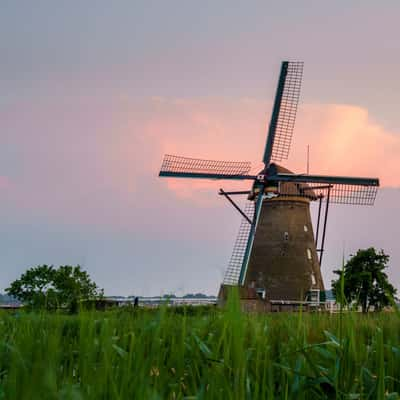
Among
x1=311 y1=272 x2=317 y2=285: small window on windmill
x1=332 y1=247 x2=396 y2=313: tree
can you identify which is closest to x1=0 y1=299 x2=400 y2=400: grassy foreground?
x1=311 y1=272 x2=317 y2=285: small window on windmill

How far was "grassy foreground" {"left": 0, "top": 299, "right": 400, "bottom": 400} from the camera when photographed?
1908 millimetres

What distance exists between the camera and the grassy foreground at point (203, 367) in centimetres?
191

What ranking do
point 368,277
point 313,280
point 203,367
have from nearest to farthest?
point 203,367, point 313,280, point 368,277

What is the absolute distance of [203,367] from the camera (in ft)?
9.47

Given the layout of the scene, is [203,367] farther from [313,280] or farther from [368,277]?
[368,277]

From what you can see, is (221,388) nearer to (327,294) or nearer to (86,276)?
(327,294)

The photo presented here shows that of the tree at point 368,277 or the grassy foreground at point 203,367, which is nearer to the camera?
the grassy foreground at point 203,367

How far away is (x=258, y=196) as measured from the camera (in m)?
37.2

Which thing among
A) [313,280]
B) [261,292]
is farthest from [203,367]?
[313,280]

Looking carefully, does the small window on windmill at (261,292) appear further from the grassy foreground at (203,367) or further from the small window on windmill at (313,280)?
the grassy foreground at (203,367)

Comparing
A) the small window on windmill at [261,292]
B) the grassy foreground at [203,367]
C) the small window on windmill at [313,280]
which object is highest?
the small window on windmill at [313,280]

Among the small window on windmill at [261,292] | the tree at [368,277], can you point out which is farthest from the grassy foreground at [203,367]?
the tree at [368,277]

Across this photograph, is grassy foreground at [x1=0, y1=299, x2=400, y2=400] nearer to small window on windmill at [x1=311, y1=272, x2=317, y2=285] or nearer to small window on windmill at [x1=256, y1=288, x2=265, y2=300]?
small window on windmill at [x1=256, y1=288, x2=265, y2=300]

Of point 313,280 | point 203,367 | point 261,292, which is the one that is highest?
point 313,280
